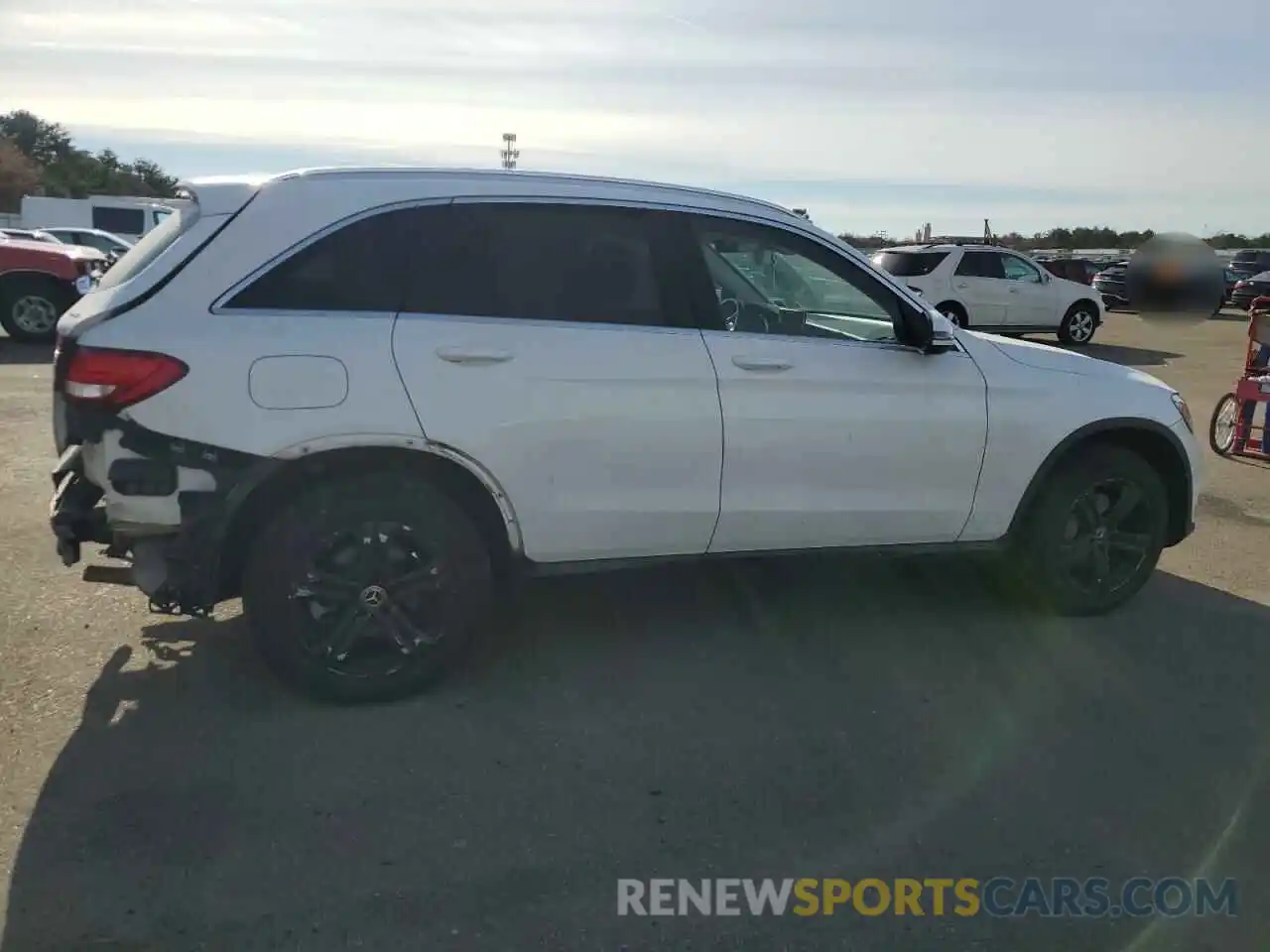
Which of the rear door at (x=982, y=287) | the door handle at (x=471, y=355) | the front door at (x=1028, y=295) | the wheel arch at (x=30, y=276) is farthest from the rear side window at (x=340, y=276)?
the front door at (x=1028, y=295)

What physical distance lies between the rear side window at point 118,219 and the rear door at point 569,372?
97.3 ft

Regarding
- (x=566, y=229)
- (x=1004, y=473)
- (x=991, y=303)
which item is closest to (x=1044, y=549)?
(x=1004, y=473)

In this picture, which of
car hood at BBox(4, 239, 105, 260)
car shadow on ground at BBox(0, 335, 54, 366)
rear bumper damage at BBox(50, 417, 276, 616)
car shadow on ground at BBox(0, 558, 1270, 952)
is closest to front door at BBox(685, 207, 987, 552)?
car shadow on ground at BBox(0, 558, 1270, 952)

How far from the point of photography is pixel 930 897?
10.1 feet

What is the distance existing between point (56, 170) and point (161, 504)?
69.8 metres

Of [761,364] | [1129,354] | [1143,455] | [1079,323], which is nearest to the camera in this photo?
[761,364]

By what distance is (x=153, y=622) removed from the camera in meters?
4.74

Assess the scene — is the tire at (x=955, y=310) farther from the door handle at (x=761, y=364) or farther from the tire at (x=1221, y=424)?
the door handle at (x=761, y=364)

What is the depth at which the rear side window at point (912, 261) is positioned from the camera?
18.1 meters

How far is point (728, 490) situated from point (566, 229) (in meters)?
1.18

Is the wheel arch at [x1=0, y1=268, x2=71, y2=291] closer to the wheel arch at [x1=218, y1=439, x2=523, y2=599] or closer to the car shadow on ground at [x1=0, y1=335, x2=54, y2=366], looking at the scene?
the car shadow on ground at [x1=0, y1=335, x2=54, y2=366]

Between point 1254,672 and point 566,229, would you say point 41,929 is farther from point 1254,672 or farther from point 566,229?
point 1254,672

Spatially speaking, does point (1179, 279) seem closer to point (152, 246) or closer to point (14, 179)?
point (152, 246)

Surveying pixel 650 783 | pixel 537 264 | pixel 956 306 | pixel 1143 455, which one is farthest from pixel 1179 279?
pixel 650 783
